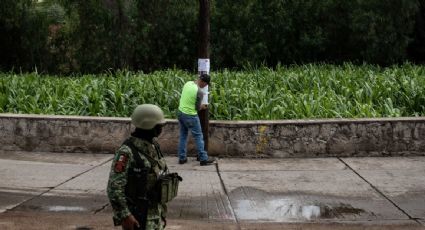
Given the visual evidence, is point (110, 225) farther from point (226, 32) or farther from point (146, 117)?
point (226, 32)

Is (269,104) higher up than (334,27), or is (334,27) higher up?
(334,27)

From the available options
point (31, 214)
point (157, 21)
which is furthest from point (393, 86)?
point (157, 21)

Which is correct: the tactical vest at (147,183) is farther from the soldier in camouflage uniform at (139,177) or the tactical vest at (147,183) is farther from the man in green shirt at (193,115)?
the man in green shirt at (193,115)

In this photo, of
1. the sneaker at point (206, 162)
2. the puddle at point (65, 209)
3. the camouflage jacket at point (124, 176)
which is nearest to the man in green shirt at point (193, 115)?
the sneaker at point (206, 162)

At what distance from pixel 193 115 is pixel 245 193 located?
2.41m

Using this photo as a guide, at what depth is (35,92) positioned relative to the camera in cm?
1505

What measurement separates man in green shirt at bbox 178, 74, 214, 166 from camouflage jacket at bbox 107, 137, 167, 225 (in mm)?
6213

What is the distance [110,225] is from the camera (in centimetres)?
675

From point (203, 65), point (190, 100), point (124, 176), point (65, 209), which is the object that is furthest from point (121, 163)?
point (203, 65)

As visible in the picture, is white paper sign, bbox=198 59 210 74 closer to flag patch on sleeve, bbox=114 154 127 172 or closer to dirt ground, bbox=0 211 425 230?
dirt ground, bbox=0 211 425 230

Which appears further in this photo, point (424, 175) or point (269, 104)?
point (269, 104)

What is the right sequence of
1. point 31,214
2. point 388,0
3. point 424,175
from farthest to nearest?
point 388,0
point 424,175
point 31,214

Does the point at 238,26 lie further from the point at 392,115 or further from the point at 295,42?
the point at 392,115

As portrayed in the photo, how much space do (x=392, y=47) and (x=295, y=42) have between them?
4.29 m
